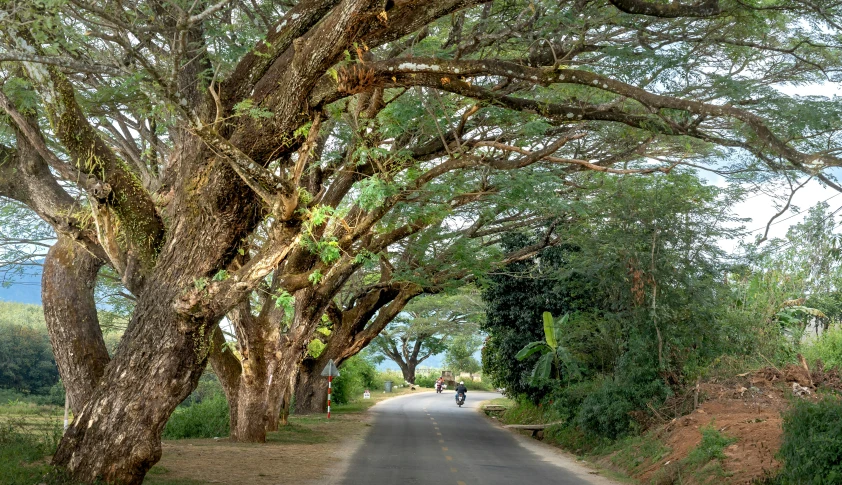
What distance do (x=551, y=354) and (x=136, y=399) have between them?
46.0ft

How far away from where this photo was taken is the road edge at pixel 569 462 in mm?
12742

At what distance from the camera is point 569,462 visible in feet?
51.4

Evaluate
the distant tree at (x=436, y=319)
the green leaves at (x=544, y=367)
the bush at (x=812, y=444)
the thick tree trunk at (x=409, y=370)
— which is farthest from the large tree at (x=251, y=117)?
the thick tree trunk at (x=409, y=370)

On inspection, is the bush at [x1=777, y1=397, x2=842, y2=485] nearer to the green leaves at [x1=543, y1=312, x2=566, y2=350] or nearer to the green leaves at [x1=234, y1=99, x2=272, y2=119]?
the green leaves at [x1=234, y1=99, x2=272, y2=119]

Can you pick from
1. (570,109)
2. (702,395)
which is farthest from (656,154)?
(570,109)

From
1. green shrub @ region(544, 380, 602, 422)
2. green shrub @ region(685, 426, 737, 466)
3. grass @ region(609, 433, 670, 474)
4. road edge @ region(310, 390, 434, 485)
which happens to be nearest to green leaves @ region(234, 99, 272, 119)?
road edge @ region(310, 390, 434, 485)

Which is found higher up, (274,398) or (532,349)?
(532,349)

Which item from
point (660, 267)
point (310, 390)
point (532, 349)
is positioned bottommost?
point (310, 390)

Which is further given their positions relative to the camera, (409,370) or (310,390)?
(409,370)

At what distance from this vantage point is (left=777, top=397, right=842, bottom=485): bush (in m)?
8.29

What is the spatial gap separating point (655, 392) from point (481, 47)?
323 inches

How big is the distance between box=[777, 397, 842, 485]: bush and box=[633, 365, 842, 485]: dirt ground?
61 cm

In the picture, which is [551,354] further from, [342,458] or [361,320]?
[342,458]

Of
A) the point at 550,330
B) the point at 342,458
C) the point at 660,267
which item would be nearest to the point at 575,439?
the point at 550,330
